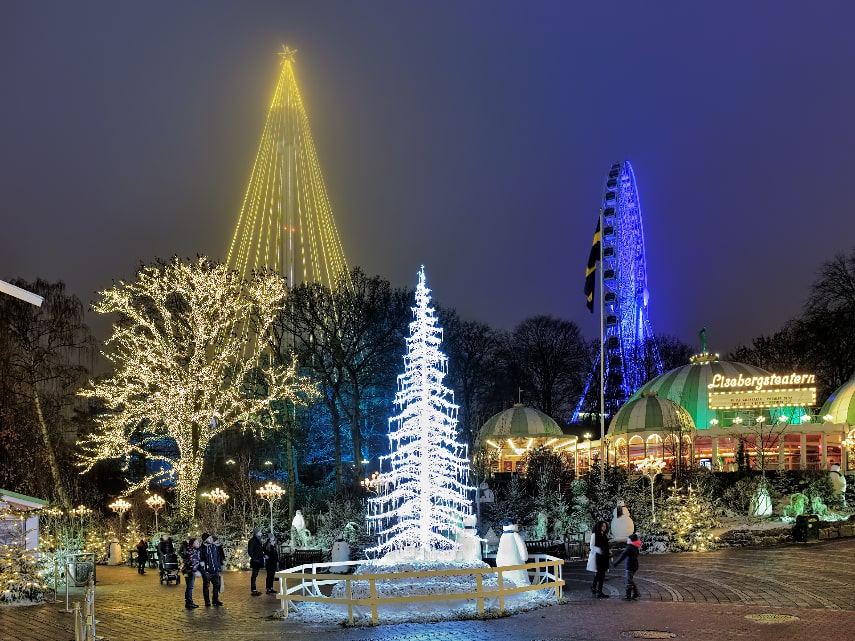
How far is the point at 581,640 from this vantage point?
13492 millimetres

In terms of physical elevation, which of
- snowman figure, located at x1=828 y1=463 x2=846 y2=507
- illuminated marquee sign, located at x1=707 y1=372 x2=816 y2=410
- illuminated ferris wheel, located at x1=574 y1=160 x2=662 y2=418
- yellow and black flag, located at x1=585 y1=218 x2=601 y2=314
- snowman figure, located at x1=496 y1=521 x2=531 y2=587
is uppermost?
illuminated ferris wheel, located at x1=574 y1=160 x2=662 y2=418

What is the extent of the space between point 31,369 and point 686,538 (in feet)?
81.7

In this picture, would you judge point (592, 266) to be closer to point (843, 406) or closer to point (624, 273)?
point (843, 406)

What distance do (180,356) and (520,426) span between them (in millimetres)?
31505

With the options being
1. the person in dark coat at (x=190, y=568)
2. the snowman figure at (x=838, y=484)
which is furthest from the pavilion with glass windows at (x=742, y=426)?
the person in dark coat at (x=190, y=568)

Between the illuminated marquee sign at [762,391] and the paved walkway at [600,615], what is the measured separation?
3091 centimetres

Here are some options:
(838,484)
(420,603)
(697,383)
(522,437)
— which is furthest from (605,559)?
(522,437)

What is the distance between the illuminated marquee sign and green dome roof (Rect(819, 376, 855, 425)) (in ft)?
3.42

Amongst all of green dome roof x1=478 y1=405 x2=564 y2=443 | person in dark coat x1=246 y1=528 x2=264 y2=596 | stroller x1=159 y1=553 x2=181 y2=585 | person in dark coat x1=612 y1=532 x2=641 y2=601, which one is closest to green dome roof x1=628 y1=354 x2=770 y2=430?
green dome roof x1=478 y1=405 x2=564 y2=443

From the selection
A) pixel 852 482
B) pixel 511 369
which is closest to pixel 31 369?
pixel 852 482

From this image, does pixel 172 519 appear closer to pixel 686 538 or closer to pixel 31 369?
pixel 31 369

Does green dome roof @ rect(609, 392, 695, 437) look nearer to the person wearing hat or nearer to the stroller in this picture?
the stroller

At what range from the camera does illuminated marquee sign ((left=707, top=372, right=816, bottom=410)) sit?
54.4m

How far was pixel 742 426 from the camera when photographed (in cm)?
5494
